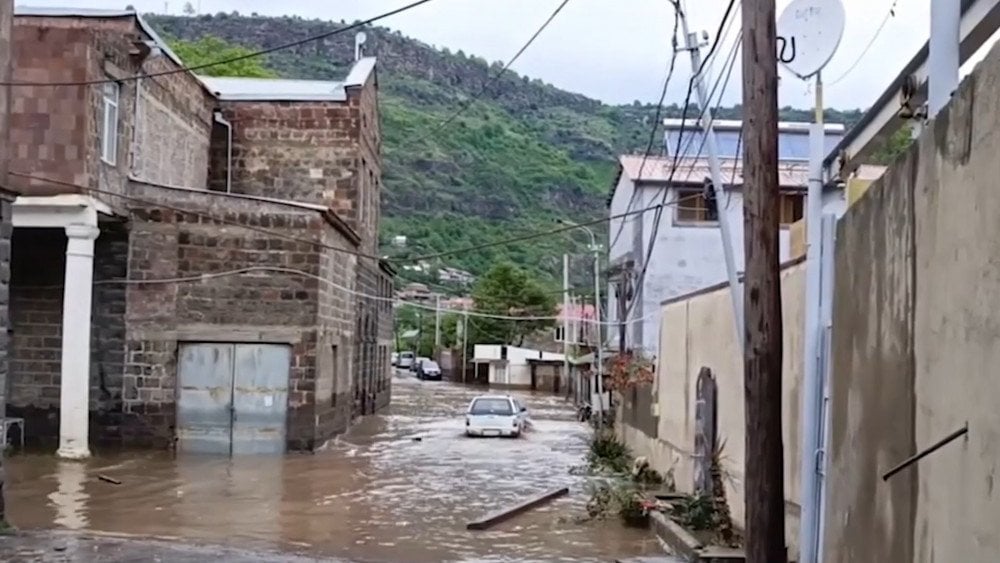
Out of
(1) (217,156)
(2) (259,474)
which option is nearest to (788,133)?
(1) (217,156)

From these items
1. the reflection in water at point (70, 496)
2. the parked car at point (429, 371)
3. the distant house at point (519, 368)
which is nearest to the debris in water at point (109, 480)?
the reflection in water at point (70, 496)

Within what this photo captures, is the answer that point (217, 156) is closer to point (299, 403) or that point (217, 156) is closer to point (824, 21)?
point (299, 403)

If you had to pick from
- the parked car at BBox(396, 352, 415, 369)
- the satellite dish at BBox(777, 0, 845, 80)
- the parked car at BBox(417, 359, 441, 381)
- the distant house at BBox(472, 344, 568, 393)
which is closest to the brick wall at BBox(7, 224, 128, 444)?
the satellite dish at BBox(777, 0, 845, 80)

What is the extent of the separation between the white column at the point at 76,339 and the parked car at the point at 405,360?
245ft

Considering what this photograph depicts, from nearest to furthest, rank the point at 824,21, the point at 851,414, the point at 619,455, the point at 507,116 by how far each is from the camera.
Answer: the point at 851,414
the point at 824,21
the point at 619,455
the point at 507,116

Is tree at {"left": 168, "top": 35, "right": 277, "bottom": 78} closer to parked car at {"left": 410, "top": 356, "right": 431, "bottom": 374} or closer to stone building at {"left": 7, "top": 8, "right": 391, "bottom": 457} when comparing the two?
stone building at {"left": 7, "top": 8, "right": 391, "bottom": 457}

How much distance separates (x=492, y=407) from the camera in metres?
33.7

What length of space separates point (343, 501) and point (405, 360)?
86111mm

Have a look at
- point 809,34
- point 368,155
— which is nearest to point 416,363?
point 368,155

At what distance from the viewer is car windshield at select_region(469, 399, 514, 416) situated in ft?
109

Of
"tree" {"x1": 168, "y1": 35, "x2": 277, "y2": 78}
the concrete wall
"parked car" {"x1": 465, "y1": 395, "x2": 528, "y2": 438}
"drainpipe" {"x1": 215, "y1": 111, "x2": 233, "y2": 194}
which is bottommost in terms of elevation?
"parked car" {"x1": 465, "y1": 395, "x2": 528, "y2": 438}

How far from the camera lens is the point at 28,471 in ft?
69.2

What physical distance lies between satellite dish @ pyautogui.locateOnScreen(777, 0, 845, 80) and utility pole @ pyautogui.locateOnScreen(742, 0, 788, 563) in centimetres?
127

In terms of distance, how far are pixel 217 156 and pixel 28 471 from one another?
13900mm
